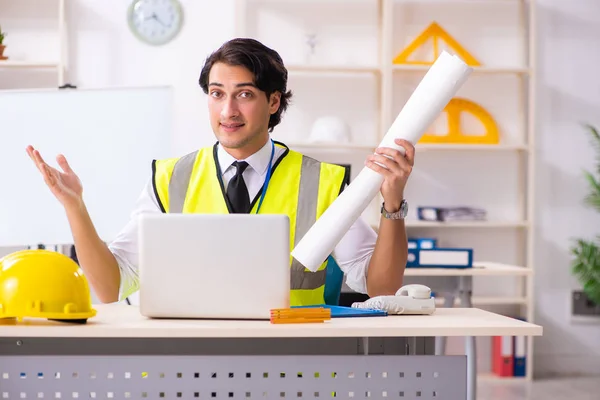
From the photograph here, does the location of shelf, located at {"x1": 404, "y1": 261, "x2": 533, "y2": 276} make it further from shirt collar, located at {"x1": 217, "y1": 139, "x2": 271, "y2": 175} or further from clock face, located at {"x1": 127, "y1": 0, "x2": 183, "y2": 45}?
clock face, located at {"x1": 127, "y1": 0, "x2": 183, "y2": 45}

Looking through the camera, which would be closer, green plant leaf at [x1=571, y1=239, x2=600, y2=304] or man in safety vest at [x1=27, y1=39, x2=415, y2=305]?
man in safety vest at [x1=27, y1=39, x2=415, y2=305]

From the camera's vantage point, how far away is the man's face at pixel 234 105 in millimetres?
2025

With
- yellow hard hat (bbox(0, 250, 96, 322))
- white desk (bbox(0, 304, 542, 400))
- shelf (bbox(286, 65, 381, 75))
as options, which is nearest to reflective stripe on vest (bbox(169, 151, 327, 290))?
white desk (bbox(0, 304, 542, 400))

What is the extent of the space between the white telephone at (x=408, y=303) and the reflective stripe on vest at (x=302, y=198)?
1.21 feet

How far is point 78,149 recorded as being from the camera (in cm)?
389

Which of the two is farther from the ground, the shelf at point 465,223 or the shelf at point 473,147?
the shelf at point 473,147

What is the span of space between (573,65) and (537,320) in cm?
165

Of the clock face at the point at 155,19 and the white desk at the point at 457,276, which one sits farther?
the clock face at the point at 155,19

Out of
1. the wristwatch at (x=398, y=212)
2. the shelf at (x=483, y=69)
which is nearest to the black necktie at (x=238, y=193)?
the wristwatch at (x=398, y=212)

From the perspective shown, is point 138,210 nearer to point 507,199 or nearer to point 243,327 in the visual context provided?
point 243,327

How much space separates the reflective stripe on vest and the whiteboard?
1.85m

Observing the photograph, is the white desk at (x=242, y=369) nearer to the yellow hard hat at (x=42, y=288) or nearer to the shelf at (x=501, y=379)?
the yellow hard hat at (x=42, y=288)

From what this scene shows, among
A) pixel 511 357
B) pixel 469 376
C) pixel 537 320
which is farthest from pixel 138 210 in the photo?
pixel 537 320

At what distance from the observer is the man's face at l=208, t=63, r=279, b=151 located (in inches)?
79.7
